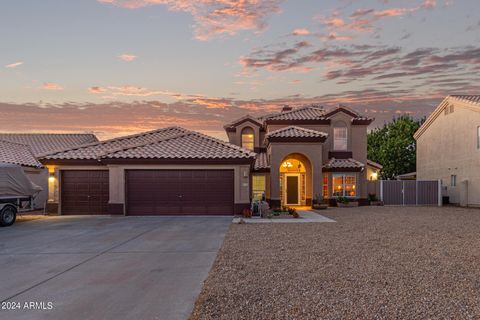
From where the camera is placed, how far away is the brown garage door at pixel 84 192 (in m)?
21.5

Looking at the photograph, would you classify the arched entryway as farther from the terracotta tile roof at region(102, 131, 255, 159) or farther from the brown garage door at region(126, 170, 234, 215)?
the brown garage door at region(126, 170, 234, 215)

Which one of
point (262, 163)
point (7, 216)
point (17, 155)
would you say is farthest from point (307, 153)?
point (17, 155)

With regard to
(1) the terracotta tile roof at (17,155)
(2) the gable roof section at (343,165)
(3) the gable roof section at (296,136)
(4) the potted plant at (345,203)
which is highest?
(3) the gable roof section at (296,136)

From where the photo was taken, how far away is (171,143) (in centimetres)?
2259

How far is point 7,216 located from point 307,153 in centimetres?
1850

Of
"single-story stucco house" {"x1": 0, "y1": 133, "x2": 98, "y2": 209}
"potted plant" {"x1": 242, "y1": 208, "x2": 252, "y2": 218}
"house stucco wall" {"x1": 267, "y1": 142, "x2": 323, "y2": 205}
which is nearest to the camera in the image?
"potted plant" {"x1": 242, "y1": 208, "x2": 252, "y2": 218}

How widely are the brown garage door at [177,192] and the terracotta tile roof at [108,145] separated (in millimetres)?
2871

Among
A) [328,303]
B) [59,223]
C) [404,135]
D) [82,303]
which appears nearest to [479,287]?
[328,303]

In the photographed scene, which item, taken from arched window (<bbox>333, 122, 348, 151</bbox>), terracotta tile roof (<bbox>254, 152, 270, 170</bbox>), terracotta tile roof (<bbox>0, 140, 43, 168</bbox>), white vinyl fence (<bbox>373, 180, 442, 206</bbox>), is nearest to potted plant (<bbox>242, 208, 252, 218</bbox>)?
terracotta tile roof (<bbox>254, 152, 270, 170</bbox>)

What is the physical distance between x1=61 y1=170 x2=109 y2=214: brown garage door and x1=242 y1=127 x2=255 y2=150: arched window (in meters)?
12.4

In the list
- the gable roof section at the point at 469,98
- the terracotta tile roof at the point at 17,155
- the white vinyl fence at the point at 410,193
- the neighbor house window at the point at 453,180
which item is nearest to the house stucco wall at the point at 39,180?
the terracotta tile roof at the point at 17,155

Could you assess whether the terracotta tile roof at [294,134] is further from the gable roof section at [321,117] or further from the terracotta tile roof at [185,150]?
the terracotta tile roof at [185,150]

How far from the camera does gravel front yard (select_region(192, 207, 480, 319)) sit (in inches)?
227

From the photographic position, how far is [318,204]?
25.4 m
